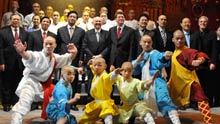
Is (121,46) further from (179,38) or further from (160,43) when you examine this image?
(179,38)

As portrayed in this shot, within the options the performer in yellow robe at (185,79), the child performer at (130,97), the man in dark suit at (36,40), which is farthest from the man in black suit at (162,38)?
the man in dark suit at (36,40)

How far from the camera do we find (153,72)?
251 inches

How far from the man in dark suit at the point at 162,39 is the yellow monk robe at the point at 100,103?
2.07 m

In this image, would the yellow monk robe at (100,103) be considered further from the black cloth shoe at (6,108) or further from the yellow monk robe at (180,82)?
the black cloth shoe at (6,108)

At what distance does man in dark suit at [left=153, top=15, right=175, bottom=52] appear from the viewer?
25.7ft

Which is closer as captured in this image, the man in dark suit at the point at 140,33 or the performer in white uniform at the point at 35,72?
the performer in white uniform at the point at 35,72

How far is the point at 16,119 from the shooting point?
5.69 m

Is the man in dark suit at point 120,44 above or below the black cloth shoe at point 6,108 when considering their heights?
above

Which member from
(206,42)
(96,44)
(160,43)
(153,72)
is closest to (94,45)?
(96,44)

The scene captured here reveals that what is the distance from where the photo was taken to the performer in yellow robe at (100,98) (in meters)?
5.96

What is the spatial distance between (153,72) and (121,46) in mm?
1512

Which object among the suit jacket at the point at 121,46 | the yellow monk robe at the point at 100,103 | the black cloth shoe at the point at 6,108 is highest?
the suit jacket at the point at 121,46

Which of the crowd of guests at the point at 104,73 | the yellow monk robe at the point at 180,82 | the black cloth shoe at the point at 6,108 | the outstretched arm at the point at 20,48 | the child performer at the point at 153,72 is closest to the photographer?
the outstretched arm at the point at 20,48

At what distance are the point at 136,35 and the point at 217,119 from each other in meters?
2.05
